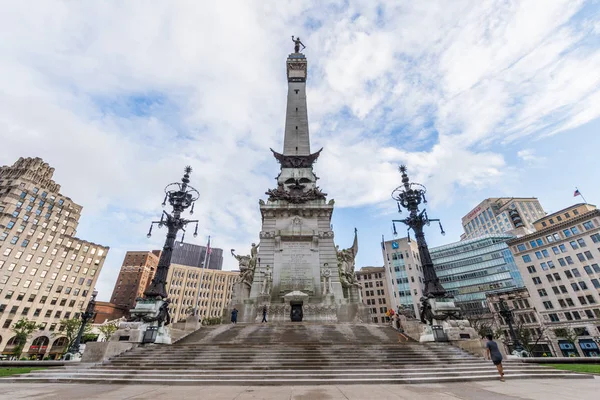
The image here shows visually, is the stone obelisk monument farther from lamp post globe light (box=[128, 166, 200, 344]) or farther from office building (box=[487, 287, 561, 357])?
office building (box=[487, 287, 561, 357])

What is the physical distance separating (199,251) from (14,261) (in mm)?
59172

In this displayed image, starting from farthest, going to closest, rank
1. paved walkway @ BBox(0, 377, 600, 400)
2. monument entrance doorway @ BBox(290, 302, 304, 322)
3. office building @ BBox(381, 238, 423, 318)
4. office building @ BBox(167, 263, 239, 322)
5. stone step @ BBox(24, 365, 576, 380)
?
office building @ BBox(167, 263, 239, 322) < office building @ BBox(381, 238, 423, 318) < monument entrance doorway @ BBox(290, 302, 304, 322) < stone step @ BBox(24, 365, 576, 380) < paved walkway @ BBox(0, 377, 600, 400)

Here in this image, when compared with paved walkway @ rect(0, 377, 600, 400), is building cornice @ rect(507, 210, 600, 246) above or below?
above

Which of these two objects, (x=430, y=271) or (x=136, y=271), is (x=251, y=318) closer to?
(x=430, y=271)

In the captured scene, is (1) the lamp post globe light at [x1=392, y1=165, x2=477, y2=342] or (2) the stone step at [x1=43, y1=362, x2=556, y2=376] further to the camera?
(1) the lamp post globe light at [x1=392, y1=165, x2=477, y2=342]

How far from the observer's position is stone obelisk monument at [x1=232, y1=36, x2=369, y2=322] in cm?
2338

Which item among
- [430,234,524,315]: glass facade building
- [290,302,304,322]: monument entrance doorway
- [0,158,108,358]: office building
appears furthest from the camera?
[430,234,524,315]: glass facade building

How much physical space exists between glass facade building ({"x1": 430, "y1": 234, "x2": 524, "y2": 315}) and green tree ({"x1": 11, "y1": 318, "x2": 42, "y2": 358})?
8451 cm

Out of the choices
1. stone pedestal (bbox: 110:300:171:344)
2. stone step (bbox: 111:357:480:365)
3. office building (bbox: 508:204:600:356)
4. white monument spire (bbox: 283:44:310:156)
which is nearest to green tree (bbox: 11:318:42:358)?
stone pedestal (bbox: 110:300:171:344)

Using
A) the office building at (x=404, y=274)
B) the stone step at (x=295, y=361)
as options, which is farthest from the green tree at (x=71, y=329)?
the office building at (x=404, y=274)

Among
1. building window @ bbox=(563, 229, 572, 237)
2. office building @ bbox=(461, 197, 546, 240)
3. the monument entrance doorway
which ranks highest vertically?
office building @ bbox=(461, 197, 546, 240)

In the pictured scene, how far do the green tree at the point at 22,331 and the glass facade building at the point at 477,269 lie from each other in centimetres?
8451

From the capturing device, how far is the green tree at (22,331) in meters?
46.9

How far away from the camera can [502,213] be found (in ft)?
307
